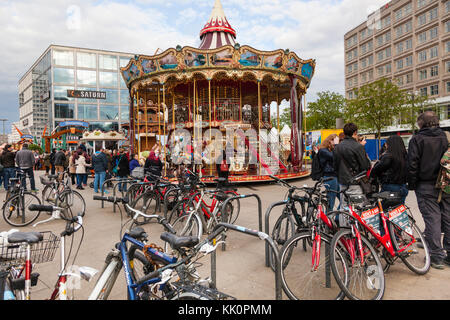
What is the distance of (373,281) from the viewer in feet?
9.91

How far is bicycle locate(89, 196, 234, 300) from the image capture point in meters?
2.07

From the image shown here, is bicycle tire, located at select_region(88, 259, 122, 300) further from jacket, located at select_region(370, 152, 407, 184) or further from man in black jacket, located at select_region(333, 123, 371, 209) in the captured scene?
jacket, located at select_region(370, 152, 407, 184)

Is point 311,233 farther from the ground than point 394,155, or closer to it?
closer to it

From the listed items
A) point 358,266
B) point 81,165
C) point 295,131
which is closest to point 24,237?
point 358,266

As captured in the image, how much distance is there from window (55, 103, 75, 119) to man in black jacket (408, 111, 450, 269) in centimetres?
5670

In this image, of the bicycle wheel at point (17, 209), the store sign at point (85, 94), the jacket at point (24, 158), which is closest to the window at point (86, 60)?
the store sign at point (85, 94)

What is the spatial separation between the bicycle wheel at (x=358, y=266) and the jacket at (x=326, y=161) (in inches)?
115

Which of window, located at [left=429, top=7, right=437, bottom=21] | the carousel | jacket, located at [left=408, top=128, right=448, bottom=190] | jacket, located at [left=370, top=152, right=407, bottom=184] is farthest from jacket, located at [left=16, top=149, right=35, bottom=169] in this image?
window, located at [left=429, top=7, right=437, bottom=21]

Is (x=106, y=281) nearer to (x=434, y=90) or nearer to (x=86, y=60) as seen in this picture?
(x=434, y=90)

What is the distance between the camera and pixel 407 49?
4391 cm
